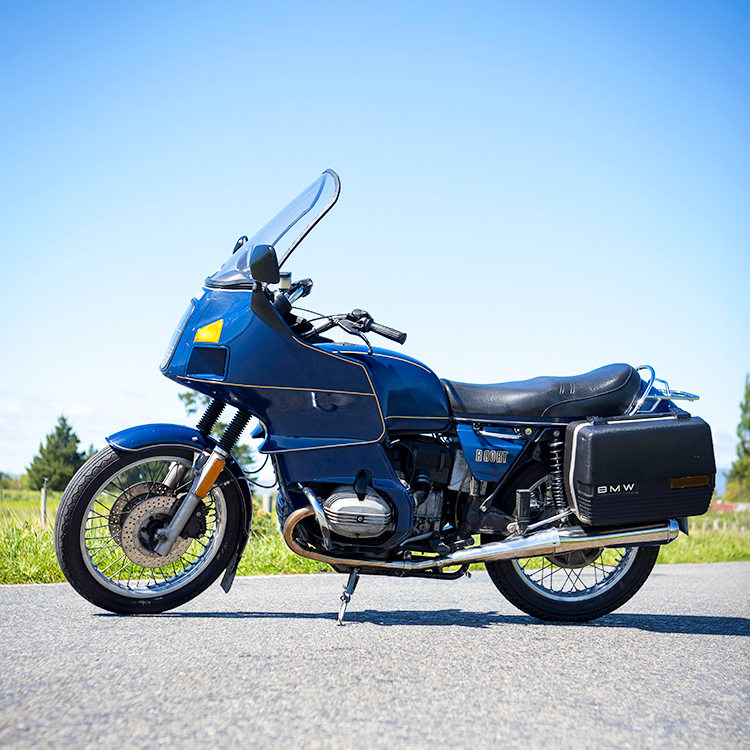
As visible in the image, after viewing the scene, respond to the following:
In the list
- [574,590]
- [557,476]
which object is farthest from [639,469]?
[574,590]

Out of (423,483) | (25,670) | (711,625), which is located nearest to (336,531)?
(423,483)

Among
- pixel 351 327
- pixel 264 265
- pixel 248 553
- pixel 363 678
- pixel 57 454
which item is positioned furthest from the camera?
pixel 57 454

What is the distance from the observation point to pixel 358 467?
162 inches

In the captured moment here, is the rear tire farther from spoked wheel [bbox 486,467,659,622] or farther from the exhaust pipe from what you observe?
the exhaust pipe

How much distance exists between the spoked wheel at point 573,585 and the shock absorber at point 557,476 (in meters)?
0.09

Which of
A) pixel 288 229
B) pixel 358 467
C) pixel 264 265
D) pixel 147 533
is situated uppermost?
pixel 288 229

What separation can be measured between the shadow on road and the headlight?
1391 millimetres

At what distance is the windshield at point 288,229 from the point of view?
4156 millimetres

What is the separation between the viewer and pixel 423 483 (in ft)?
13.9

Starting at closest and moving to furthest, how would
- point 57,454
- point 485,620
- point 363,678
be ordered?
point 363,678
point 485,620
point 57,454

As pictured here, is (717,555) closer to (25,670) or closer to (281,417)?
(281,417)

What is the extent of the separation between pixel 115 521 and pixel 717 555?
926 centimetres

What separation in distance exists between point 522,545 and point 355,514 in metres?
0.95

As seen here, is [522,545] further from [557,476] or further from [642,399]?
[642,399]
